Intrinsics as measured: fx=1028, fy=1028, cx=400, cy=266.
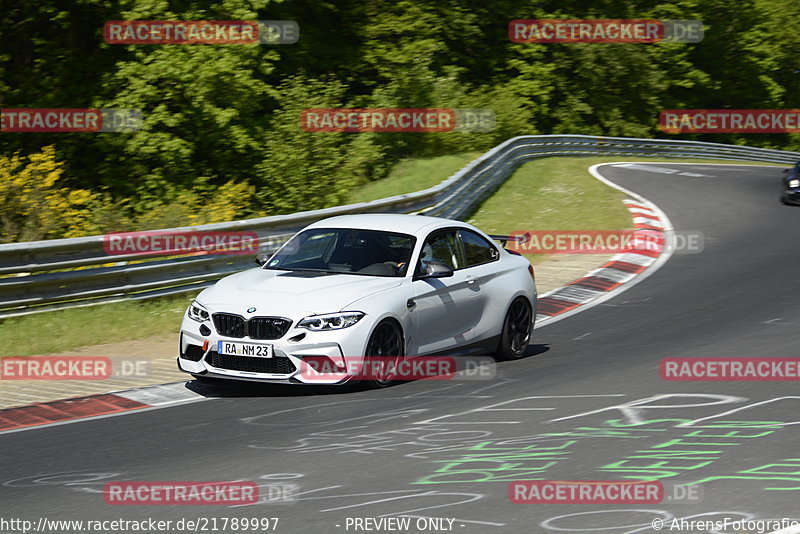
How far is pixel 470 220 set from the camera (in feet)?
72.1

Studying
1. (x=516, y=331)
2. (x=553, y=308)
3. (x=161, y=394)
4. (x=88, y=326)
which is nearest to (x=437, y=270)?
(x=516, y=331)

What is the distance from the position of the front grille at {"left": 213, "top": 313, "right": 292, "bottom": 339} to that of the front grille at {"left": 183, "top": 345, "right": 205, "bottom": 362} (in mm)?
261

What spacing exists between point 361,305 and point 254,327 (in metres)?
0.95

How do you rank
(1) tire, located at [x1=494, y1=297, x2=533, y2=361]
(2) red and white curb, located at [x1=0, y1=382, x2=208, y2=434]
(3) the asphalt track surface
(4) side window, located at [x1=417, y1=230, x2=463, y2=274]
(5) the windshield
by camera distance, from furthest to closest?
1. (1) tire, located at [x1=494, y1=297, x2=533, y2=361]
2. (4) side window, located at [x1=417, y1=230, x2=463, y2=274]
3. (5) the windshield
4. (2) red and white curb, located at [x1=0, y1=382, x2=208, y2=434]
5. (3) the asphalt track surface

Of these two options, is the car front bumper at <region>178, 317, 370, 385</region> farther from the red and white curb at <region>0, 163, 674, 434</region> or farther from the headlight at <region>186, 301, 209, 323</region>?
the red and white curb at <region>0, 163, 674, 434</region>

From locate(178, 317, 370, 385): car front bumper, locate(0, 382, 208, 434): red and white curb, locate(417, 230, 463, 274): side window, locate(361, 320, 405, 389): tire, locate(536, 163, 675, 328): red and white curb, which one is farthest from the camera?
locate(536, 163, 675, 328): red and white curb

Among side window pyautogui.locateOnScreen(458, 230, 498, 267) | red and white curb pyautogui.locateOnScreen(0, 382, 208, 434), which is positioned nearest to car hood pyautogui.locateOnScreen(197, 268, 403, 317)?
red and white curb pyautogui.locateOnScreen(0, 382, 208, 434)

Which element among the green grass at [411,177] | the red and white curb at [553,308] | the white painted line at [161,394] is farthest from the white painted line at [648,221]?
the white painted line at [161,394]

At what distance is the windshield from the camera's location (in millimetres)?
9844

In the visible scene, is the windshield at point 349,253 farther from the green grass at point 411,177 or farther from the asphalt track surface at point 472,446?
the green grass at point 411,177

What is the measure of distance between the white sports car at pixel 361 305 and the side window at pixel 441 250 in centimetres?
1

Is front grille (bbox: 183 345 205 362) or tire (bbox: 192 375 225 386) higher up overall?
front grille (bbox: 183 345 205 362)

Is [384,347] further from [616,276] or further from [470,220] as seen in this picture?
[470,220]

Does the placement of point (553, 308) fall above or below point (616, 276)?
below
